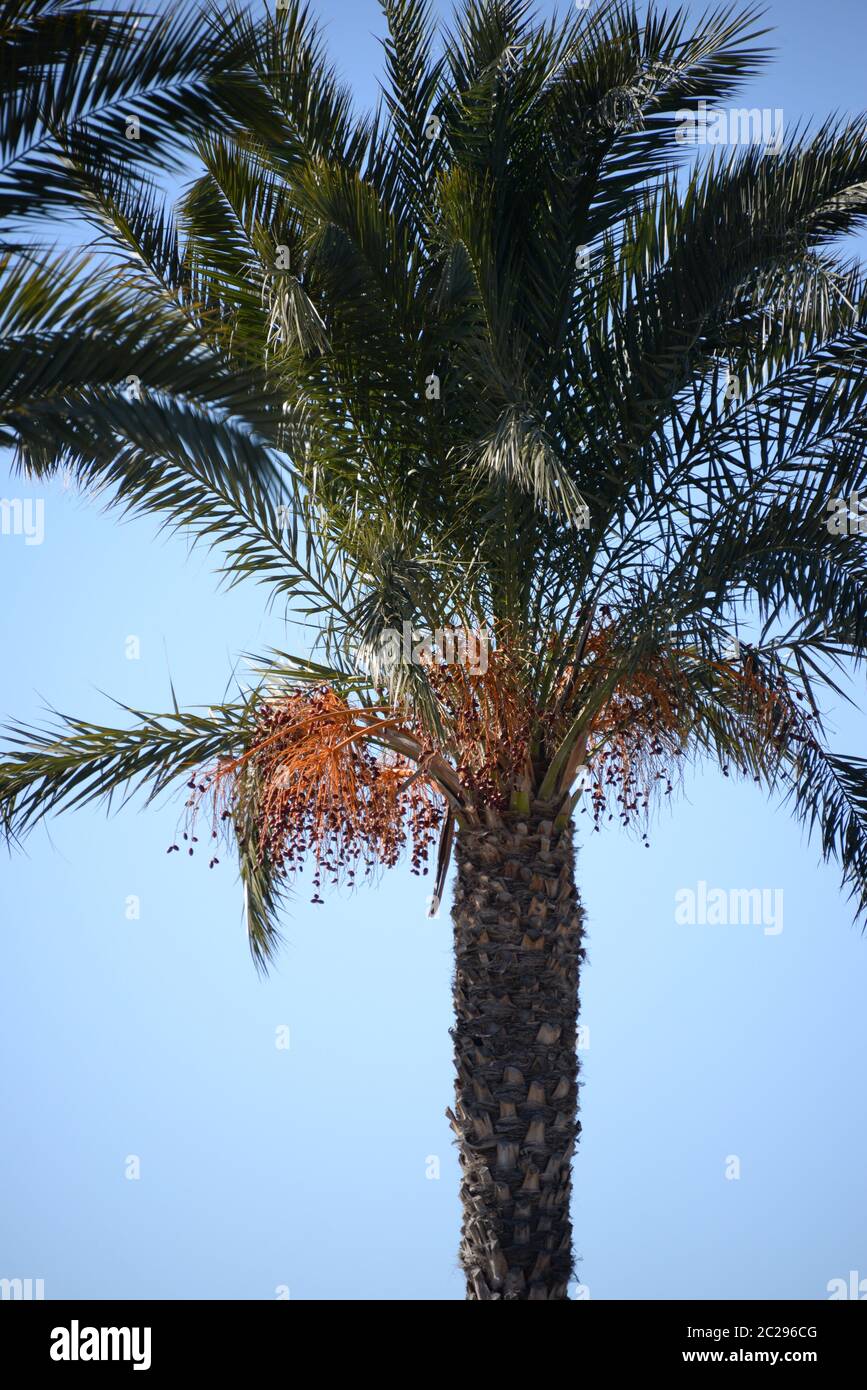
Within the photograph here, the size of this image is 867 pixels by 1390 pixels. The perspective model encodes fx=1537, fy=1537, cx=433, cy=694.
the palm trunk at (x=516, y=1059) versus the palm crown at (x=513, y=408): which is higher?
the palm crown at (x=513, y=408)

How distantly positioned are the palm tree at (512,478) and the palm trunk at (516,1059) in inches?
0.7

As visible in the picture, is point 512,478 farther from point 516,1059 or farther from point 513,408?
point 516,1059

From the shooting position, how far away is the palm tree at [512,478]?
7.81 m

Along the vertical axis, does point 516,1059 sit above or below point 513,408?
below

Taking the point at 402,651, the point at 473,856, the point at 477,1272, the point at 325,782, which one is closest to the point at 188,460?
the point at 402,651

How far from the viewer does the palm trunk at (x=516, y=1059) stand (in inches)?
321

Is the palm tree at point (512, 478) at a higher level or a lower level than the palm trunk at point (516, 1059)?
higher

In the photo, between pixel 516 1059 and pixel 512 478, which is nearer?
pixel 512 478

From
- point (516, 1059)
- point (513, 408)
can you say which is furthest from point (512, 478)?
point (516, 1059)

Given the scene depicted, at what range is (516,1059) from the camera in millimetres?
8250

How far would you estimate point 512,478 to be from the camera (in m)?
7.32

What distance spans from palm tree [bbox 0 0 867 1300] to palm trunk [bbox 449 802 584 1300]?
2 centimetres

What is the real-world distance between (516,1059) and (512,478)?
3.13 metres

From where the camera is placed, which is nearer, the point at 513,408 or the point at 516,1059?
the point at 513,408
